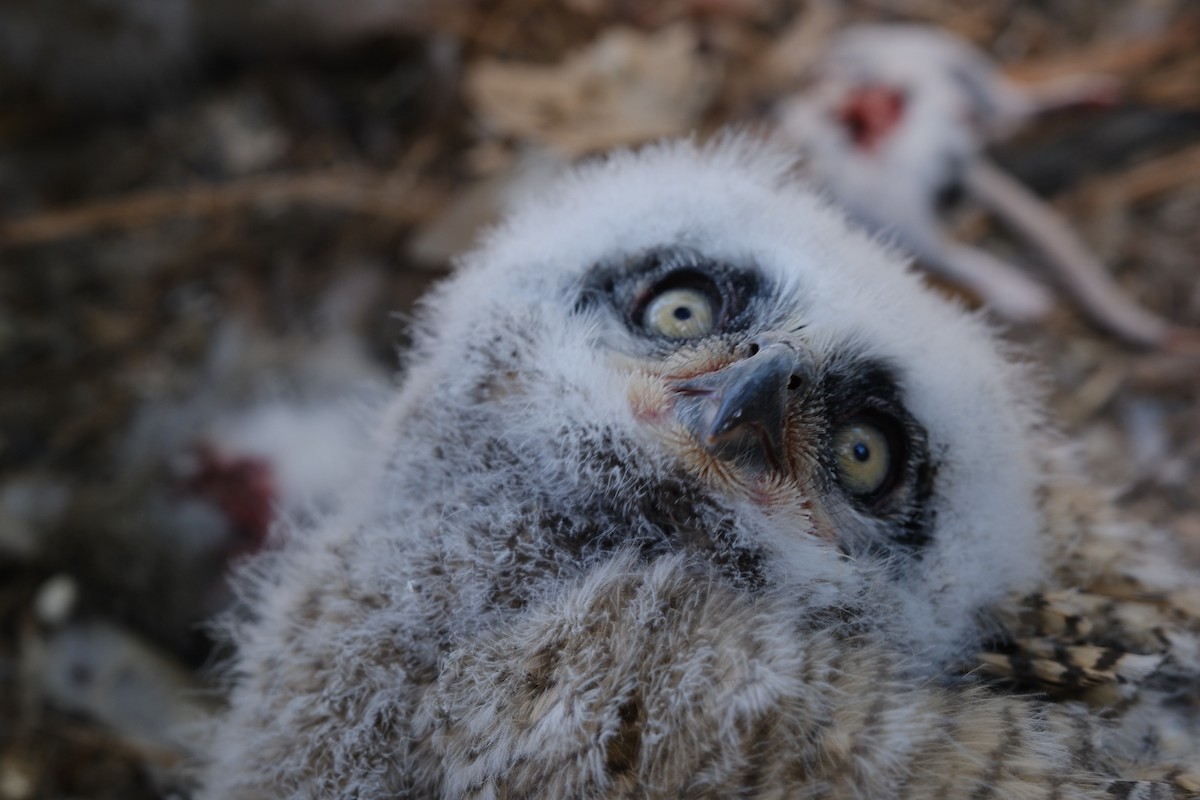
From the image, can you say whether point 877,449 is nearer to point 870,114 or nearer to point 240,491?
point 240,491

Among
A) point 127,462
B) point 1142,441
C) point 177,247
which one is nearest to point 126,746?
point 127,462

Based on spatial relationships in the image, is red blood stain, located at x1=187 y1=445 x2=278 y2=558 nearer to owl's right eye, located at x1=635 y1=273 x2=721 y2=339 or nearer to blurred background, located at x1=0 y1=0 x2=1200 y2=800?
blurred background, located at x1=0 y1=0 x2=1200 y2=800

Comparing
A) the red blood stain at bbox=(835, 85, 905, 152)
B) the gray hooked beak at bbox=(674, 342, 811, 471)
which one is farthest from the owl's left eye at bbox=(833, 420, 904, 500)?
the red blood stain at bbox=(835, 85, 905, 152)

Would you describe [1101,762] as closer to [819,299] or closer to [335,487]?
[819,299]

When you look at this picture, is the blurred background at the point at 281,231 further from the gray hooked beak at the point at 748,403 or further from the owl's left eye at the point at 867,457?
the gray hooked beak at the point at 748,403

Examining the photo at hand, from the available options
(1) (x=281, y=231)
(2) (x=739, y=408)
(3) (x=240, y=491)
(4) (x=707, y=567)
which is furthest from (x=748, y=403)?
(1) (x=281, y=231)

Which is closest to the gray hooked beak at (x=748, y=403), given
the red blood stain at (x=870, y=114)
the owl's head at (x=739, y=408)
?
the owl's head at (x=739, y=408)

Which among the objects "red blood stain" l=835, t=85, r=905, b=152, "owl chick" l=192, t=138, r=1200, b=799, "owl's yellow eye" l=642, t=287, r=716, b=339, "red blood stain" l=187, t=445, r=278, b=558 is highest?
A: "red blood stain" l=835, t=85, r=905, b=152
